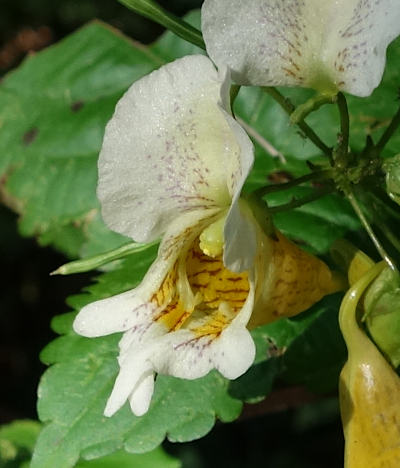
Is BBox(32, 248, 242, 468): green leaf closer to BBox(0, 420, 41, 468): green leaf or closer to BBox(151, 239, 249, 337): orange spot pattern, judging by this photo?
BBox(151, 239, 249, 337): orange spot pattern

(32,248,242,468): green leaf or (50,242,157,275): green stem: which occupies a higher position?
(50,242,157,275): green stem

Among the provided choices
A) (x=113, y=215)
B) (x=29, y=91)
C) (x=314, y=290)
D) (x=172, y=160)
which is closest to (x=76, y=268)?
(x=113, y=215)

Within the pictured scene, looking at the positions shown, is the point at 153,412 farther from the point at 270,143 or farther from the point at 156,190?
the point at 270,143

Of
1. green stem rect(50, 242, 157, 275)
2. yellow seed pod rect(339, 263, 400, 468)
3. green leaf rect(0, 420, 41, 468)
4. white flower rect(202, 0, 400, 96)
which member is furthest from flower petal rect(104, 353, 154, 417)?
green leaf rect(0, 420, 41, 468)

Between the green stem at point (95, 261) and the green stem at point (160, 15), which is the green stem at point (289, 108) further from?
the green stem at point (95, 261)

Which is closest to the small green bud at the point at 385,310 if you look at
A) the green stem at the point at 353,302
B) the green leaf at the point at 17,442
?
the green stem at the point at 353,302
